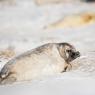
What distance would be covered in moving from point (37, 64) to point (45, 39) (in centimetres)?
512

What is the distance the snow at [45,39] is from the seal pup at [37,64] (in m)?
0.14

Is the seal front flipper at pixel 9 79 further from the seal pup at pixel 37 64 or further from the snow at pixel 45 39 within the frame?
the snow at pixel 45 39

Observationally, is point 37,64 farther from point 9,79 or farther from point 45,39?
point 45,39

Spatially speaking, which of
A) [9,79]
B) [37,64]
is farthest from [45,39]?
[9,79]

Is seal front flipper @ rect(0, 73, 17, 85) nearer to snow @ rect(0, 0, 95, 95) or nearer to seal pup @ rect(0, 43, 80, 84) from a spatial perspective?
seal pup @ rect(0, 43, 80, 84)

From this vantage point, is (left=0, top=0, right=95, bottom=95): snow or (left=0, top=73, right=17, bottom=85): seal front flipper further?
(left=0, top=73, right=17, bottom=85): seal front flipper

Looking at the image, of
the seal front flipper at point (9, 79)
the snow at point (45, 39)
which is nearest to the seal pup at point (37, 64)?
the seal front flipper at point (9, 79)

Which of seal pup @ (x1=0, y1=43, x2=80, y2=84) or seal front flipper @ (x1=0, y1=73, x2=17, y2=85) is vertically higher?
seal pup @ (x1=0, y1=43, x2=80, y2=84)

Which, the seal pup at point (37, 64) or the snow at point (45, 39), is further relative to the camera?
the seal pup at point (37, 64)

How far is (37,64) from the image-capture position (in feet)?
18.0

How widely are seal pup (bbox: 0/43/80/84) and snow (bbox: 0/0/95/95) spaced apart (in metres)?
0.14

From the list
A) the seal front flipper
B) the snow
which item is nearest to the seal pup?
the seal front flipper

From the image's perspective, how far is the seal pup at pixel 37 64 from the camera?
5.38 m

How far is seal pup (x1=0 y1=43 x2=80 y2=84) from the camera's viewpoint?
212 inches
